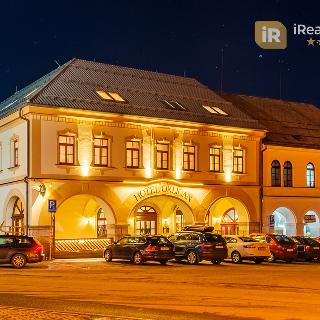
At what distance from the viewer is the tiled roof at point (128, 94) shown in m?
36.8

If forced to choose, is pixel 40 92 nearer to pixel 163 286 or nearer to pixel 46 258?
pixel 46 258

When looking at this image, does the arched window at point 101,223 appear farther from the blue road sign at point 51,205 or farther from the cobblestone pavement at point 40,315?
the cobblestone pavement at point 40,315

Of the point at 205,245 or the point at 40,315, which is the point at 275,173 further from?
the point at 40,315

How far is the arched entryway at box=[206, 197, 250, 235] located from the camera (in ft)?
142

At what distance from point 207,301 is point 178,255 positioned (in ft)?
54.8

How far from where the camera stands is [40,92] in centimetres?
3591

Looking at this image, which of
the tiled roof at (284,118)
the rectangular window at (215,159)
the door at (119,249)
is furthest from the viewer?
the tiled roof at (284,118)

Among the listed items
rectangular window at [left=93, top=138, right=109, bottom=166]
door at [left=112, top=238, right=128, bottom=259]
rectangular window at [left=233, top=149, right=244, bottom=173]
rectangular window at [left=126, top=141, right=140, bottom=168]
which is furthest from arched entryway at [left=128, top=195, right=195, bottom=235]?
door at [left=112, top=238, right=128, bottom=259]

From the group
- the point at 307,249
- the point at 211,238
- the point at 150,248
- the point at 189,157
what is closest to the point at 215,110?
the point at 189,157

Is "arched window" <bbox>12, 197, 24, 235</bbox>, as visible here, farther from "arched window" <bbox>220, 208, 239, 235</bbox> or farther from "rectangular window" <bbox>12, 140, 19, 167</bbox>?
"arched window" <bbox>220, 208, 239, 235</bbox>

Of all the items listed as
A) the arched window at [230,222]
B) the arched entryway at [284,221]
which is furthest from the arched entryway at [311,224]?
the arched window at [230,222]

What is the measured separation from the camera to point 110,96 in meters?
39.0

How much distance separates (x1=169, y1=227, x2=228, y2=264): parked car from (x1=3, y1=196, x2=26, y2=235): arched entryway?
9701 millimetres

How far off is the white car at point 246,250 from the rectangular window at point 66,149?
9.60 meters
